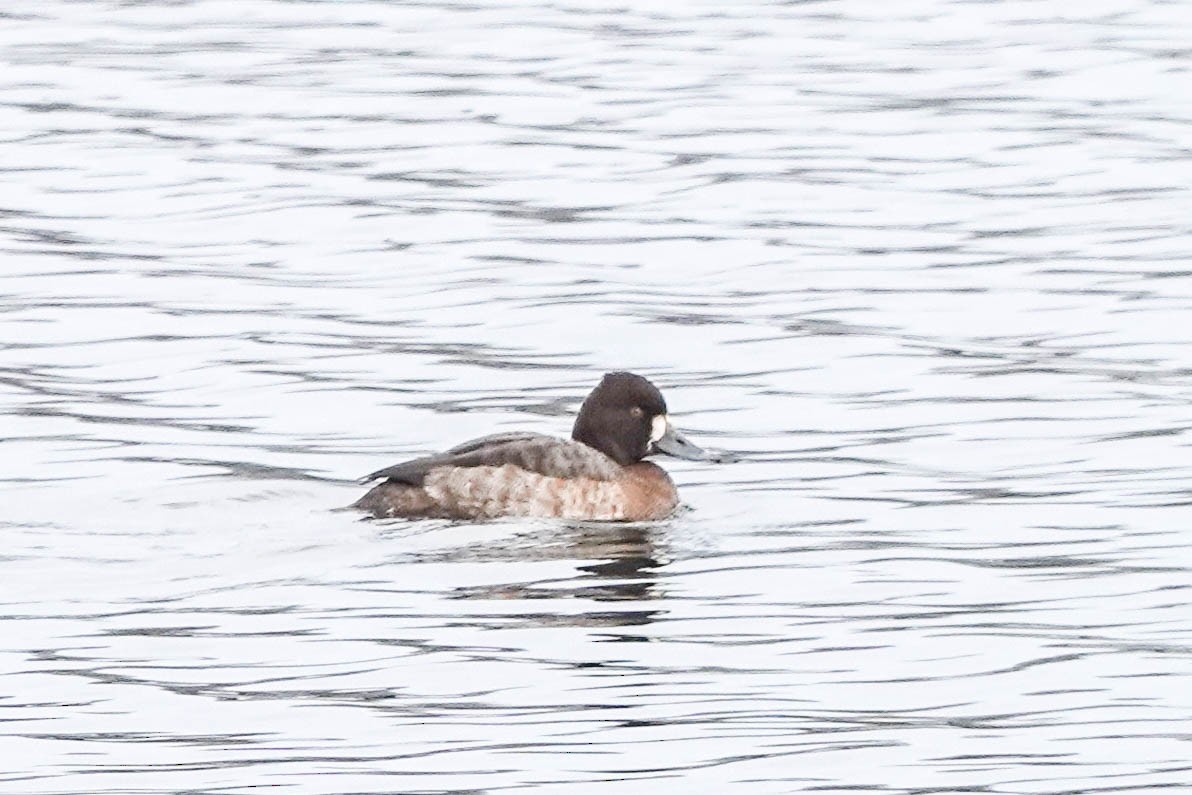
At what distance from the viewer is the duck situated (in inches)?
488

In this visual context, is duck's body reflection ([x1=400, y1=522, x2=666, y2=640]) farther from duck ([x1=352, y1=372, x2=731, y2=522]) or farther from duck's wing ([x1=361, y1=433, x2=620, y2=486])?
duck's wing ([x1=361, y1=433, x2=620, y2=486])

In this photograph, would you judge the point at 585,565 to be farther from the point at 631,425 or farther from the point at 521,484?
the point at 631,425

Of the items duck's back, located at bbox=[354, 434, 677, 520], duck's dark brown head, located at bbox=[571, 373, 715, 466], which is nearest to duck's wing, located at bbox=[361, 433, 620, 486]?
duck's back, located at bbox=[354, 434, 677, 520]

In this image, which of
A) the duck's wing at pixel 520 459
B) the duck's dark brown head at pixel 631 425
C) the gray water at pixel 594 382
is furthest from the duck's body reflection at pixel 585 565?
the duck's dark brown head at pixel 631 425

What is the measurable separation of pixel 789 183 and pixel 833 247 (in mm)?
2198

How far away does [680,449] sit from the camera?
43.1 ft

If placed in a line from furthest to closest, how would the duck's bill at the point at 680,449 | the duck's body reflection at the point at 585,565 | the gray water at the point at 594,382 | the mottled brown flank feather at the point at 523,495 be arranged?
the duck's bill at the point at 680,449 < the mottled brown flank feather at the point at 523,495 < the duck's body reflection at the point at 585,565 < the gray water at the point at 594,382

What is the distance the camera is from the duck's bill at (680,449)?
42.9 feet

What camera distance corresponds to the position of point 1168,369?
1515cm

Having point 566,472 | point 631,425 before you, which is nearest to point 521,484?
point 566,472

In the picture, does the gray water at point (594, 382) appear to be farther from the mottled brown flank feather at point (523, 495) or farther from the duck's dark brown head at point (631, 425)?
the duck's dark brown head at point (631, 425)

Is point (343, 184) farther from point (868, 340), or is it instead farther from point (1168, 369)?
point (1168, 369)

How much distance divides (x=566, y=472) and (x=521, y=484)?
0.24 metres

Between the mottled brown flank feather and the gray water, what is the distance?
0.15 m
